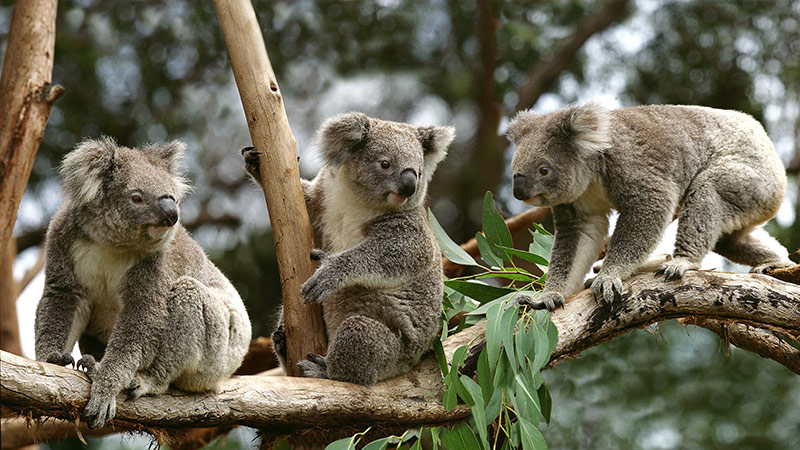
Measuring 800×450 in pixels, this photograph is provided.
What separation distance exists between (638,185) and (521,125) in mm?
657

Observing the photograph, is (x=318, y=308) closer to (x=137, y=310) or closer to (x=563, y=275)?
(x=137, y=310)

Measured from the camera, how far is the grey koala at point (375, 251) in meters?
3.05

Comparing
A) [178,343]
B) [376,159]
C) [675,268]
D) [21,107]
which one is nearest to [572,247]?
[675,268]

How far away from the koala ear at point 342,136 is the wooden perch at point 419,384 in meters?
1.01

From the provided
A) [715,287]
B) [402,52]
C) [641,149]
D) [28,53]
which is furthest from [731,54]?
[28,53]

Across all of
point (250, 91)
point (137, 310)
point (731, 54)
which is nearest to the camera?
point (137, 310)

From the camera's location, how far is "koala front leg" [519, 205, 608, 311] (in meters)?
3.54

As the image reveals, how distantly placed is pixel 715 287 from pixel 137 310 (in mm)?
2350

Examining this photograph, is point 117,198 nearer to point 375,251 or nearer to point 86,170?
point 86,170

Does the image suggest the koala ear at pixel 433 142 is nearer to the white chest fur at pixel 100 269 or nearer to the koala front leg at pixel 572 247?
the koala front leg at pixel 572 247

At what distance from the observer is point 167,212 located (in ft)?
8.68

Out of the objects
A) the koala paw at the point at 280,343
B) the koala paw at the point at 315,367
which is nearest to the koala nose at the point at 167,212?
the koala paw at the point at 315,367

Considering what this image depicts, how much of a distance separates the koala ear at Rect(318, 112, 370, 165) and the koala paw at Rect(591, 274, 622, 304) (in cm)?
123

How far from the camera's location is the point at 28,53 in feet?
13.8
